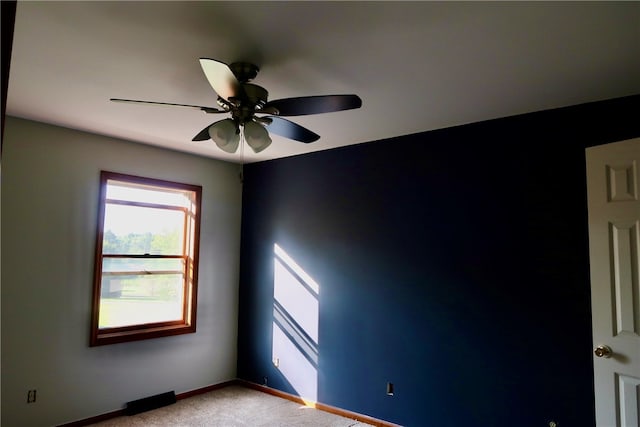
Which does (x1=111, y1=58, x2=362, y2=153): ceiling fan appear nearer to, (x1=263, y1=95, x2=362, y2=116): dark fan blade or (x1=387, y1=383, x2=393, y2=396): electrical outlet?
(x1=263, y1=95, x2=362, y2=116): dark fan blade

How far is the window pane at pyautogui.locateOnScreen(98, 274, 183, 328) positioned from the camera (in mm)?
3900

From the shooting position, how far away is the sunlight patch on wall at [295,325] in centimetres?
422

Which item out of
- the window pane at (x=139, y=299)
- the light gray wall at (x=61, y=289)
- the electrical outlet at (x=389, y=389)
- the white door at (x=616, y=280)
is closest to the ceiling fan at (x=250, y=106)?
the white door at (x=616, y=280)

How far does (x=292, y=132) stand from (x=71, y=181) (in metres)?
2.24

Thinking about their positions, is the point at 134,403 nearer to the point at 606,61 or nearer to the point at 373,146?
the point at 373,146

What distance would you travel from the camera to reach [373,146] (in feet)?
13.1

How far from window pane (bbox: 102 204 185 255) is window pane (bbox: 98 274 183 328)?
0.91 feet

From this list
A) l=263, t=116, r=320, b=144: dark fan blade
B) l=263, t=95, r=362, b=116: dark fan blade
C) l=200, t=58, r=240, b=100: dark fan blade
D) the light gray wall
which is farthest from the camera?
the light gray wall

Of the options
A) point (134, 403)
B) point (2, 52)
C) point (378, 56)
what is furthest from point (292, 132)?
point (134, 403)

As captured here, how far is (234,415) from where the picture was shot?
12.6 feet

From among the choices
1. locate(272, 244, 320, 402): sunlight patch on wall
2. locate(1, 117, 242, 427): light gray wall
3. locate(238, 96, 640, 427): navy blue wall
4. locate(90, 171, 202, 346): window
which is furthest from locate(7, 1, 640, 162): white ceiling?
locate(272, 244, 320, 402): sunlight patch on wall

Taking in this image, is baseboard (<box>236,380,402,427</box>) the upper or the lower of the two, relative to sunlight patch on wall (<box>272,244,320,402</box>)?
lower

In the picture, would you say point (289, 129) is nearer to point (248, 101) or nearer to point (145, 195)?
point (248, 101)

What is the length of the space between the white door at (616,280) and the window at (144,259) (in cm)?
365
